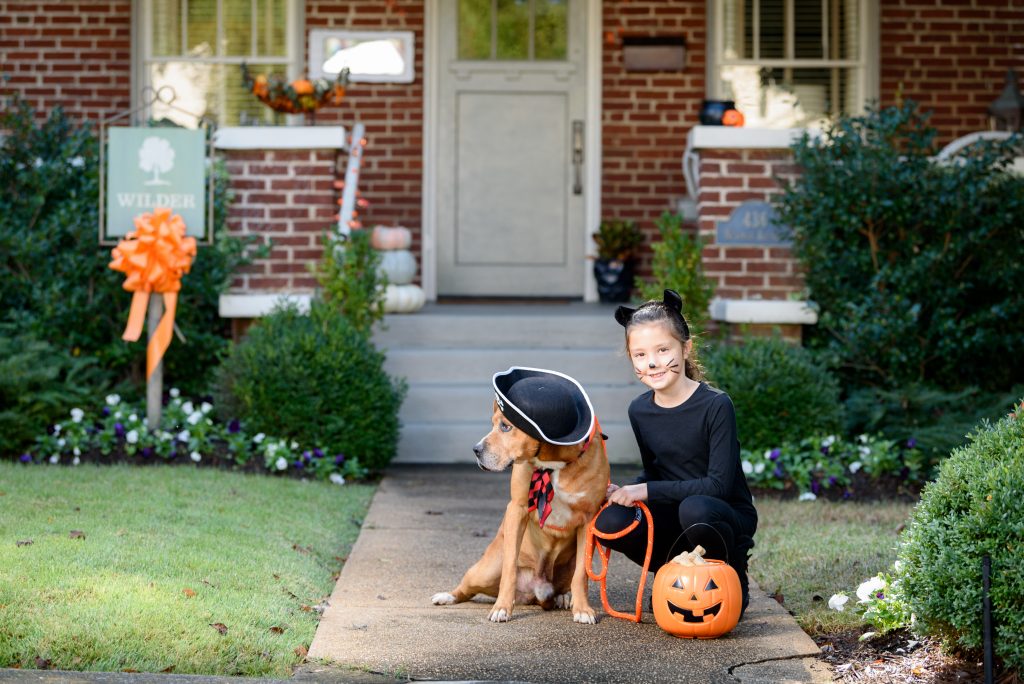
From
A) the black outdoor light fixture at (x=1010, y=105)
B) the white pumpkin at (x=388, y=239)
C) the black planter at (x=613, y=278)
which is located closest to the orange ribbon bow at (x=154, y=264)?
the white pumpkin at (x=388, y=239)

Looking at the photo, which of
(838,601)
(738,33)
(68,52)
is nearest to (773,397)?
(838,601)

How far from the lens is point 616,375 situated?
8.31 meters

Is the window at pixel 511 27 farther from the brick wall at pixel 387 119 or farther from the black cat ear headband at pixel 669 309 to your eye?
the black cat ear headband at pixel 669 309

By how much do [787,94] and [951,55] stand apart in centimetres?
142

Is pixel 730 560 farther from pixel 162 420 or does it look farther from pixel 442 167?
pixel 442 167

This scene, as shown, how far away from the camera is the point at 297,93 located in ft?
28.5

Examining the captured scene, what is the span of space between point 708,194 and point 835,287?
3.35 ft

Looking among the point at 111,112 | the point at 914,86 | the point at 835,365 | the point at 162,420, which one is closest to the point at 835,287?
the point at 835,365

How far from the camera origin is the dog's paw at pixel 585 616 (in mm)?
4305

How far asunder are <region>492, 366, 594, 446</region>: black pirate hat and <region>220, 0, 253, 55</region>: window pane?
6.73 meters

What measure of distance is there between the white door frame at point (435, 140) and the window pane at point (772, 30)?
130cm

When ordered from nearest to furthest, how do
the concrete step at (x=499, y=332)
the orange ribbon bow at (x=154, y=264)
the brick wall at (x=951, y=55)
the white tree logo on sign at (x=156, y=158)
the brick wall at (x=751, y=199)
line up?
the orange ribbon bow at (x=154, y=264) → the white tree logo on sign at (x=156, y=158) → the brick wall at (x=751, y=199) → the concrete step at (x=499, y=332) → the brick wall at (x=951, y=55)

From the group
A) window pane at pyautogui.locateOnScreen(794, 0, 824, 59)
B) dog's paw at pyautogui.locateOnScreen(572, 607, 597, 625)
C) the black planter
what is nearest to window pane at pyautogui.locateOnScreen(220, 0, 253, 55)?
the black planter

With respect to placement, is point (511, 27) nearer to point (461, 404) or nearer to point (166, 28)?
point (166, 28)
